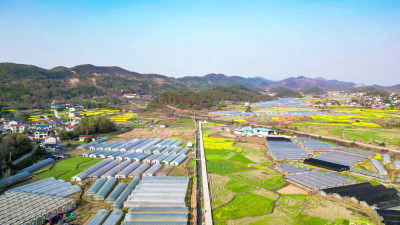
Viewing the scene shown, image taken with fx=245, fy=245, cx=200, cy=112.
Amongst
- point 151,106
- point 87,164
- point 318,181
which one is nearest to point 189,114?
point 151,106

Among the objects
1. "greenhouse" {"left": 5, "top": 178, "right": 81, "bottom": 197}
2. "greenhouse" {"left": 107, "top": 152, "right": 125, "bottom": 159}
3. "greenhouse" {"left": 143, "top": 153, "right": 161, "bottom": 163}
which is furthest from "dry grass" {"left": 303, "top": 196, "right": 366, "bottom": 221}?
"greenhouse" {"left": 107, "top": 152, "right": 125, "bottom": 159}

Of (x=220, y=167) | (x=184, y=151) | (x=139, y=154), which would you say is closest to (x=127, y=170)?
(x=139, y=154)

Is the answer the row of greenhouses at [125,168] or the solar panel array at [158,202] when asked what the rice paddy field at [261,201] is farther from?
the row of greenhouses at [125,168]

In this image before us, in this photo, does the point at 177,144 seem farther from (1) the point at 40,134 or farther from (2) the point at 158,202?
(1) the point at 40,134

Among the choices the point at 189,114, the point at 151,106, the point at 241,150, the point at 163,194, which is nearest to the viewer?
the point at 163,194

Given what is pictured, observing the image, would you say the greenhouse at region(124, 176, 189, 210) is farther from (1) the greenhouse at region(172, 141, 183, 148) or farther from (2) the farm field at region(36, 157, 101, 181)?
(1) the greenhouse at region(172, 141, 183, 148)

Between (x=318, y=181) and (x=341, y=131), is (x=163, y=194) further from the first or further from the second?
(x=341, y=131)
